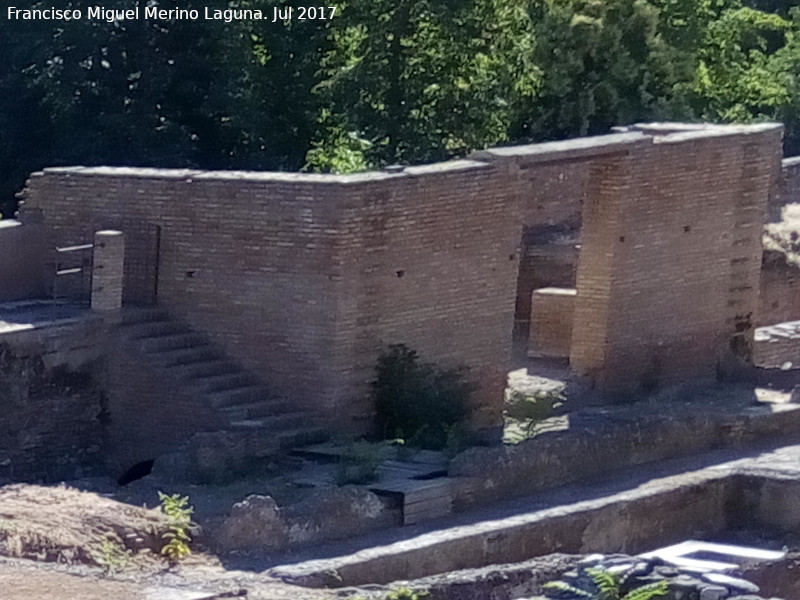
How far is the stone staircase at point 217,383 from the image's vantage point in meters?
14.8

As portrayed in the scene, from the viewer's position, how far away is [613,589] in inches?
438

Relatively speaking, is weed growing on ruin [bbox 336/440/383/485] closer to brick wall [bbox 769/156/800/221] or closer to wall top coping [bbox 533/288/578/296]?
wall top coping [bbox 533/288/578/296]

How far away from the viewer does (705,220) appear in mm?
18703

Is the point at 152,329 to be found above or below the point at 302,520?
above

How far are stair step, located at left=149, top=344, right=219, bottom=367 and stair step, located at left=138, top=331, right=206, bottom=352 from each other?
1.5 inches

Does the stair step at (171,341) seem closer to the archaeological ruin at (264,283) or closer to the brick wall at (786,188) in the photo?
the archaeological ruin at (264,283)

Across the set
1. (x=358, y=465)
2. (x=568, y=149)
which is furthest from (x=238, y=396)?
(x=568, y=149)

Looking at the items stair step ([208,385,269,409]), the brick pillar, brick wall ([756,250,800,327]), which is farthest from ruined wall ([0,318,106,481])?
brick wall ([756,250,800,327])

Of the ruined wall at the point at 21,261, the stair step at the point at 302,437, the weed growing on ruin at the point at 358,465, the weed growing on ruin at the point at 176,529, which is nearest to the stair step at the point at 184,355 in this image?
the stair step at the point at 302,437

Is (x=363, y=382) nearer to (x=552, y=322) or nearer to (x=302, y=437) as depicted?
(x=302, y=437)

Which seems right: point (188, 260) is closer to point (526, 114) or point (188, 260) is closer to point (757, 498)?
point (757, 498)

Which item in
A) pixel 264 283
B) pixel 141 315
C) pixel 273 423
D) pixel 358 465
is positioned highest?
pixel 264 283

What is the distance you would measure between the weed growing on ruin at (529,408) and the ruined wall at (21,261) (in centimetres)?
398

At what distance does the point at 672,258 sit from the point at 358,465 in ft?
17.3
